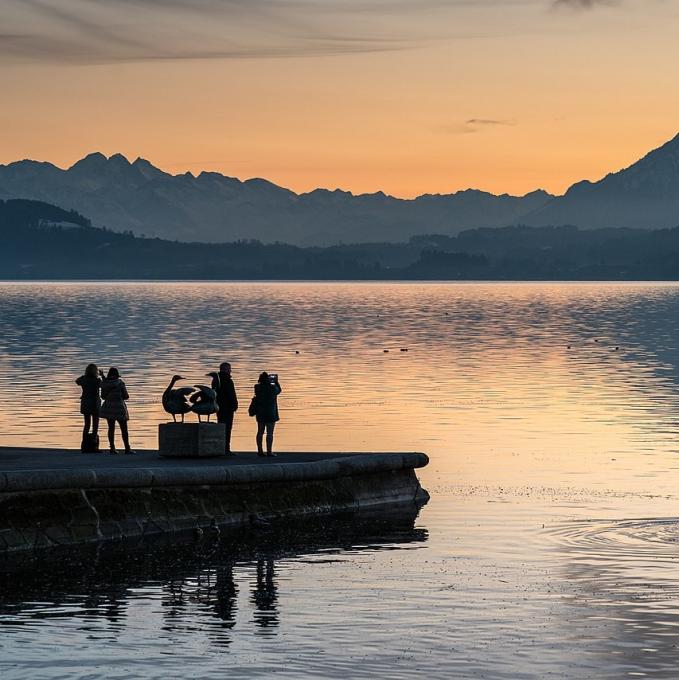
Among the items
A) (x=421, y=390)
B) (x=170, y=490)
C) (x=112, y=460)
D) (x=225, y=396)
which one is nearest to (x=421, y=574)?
(x=170, y=490)

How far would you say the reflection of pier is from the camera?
25781 millimetres

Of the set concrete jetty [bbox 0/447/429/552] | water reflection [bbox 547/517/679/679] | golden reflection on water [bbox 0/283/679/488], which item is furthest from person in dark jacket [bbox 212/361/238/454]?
water reflection [bbox 547/517/679/679]

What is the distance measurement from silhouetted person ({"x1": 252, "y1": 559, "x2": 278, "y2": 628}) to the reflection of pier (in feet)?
0.06

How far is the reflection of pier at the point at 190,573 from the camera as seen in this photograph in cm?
2578

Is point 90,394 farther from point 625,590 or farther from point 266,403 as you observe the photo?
point 625,590

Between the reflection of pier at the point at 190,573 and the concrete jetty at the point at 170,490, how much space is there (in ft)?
1.98

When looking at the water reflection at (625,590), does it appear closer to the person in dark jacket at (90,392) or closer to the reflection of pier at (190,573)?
the reflection of pier at (190,573)

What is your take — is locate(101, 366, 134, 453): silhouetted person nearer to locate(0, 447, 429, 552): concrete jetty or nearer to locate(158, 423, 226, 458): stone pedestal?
locate(0, 447, 429, 552): concrete jetty

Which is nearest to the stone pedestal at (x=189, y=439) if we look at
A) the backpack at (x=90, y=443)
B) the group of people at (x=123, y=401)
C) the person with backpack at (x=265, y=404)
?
the group of people at (x=123, y=401)

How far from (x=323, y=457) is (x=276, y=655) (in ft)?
55.9

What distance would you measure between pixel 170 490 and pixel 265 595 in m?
7.48

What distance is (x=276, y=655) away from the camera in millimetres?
22953

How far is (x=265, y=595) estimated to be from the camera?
1084 inches

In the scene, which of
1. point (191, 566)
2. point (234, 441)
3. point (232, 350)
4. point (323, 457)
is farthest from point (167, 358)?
point (191, 566)
